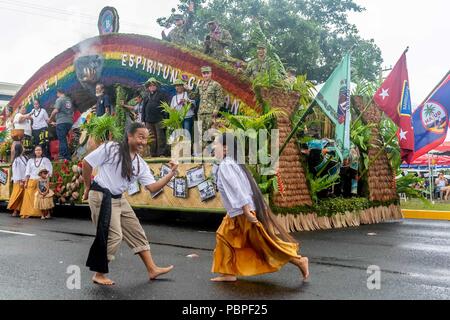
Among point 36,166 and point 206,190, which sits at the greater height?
point 36,166

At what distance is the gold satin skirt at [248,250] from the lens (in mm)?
5855

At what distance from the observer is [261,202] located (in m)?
6.07

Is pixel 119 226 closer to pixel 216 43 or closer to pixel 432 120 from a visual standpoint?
pixel 432 120

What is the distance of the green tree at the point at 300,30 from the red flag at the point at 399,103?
63.4 ft

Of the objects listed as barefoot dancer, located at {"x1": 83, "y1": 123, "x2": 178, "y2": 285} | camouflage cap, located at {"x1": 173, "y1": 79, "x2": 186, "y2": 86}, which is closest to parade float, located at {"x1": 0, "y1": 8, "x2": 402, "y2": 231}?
camouflage cap, located at {"x1": 173, "y1": 79, "x2": 186, "y2": 86}

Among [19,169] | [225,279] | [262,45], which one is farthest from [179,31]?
[225,279]

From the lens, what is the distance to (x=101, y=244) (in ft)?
18.5

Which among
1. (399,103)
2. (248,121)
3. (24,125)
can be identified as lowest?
(248,121)

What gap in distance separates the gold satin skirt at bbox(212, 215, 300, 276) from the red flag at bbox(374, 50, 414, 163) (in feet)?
21.0

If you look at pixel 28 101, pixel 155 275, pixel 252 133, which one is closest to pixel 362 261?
pixel 155 275

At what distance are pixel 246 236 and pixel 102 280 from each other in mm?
1483

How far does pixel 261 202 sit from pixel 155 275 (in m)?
1.31

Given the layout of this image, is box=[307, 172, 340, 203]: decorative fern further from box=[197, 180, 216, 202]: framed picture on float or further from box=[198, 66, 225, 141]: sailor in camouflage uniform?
box=[198, 66, 225, 141]: sailor in camouflage uniform

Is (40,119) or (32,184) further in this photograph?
(40,119)
